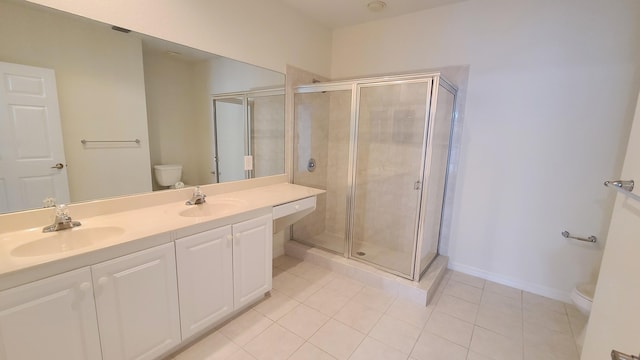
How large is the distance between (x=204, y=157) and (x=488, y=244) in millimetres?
2782

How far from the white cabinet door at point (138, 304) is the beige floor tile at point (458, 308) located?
198 cm

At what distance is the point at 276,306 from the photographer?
2.17 meters

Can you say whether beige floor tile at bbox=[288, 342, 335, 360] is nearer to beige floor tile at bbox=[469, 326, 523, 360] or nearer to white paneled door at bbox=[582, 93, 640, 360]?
beige floor tile at bbox=[469, 326, 523, 360]

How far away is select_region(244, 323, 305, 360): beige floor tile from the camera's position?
169 centimetres

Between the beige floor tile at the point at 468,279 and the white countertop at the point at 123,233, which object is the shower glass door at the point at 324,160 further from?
the beige floor tile at the point at 468,279

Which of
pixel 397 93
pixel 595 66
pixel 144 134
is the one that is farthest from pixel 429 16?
pixel 144 134

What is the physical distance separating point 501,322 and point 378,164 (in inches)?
68.2

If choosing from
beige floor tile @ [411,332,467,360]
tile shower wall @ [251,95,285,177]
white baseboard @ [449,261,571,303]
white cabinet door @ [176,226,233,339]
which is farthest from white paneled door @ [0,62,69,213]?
white baseboard @ [449,261,571,303]

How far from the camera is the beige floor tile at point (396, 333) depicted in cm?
181

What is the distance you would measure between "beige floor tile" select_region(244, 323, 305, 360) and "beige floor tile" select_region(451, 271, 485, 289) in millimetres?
1734

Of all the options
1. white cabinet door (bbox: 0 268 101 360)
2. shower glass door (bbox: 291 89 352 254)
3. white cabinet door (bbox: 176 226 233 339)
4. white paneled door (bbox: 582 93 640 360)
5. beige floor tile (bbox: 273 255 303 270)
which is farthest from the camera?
shower glass door (bbox: 291 89 352 254)

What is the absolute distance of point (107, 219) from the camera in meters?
1.57

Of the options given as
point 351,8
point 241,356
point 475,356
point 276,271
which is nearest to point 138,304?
point 241,356

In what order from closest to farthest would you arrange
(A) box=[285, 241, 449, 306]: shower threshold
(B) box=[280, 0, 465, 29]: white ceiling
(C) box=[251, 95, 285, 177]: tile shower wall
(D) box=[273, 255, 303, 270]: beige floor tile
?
1. (A) box=[285, 241, 449, 306]: shower threshold
2. (B) box=[280, 0, 465, 29]: white ceiling
3. (C) box=[251, 95, 285, 177]: tile shower wall
4. (D) box=[273, 255, 303, 270]: beige floor tile
